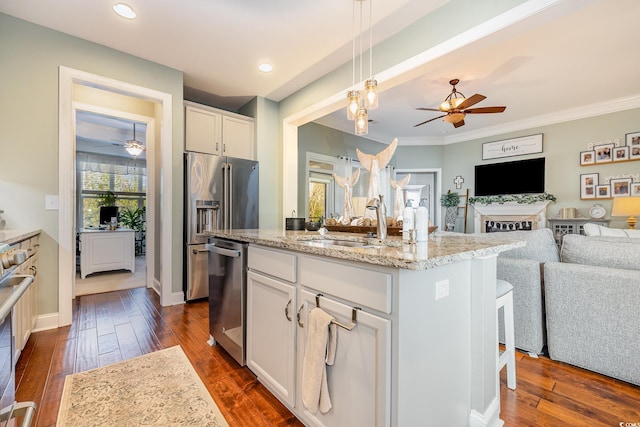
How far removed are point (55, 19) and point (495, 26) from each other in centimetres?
363

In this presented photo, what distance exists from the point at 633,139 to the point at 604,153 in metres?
0.36

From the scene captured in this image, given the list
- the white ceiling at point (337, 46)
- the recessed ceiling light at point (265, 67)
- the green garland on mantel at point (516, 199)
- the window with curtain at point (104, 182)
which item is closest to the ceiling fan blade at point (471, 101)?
the white ceiling at point (337, 46)

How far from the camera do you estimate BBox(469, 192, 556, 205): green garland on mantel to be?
17.0 ft

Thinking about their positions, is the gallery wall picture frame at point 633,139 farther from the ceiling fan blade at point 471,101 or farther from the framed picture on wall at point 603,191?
the ceiling fan blade at point 471,101

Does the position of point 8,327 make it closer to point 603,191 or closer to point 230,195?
point 230,195

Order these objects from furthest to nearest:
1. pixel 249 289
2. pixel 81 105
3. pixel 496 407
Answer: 1. pixel 81 105
2. pixel 249 289
3. pixel 496 407

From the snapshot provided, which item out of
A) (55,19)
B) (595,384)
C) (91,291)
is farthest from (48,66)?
(595,384)

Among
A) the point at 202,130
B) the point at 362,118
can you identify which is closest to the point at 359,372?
the point at 362,118

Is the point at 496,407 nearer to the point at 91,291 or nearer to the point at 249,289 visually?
the point at 249,289

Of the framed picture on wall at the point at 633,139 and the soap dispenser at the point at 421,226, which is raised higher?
the framed picture on wall at the point at 633,139

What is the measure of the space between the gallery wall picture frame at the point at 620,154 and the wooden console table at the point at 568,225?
99 cm

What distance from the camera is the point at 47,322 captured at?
253 centimetres

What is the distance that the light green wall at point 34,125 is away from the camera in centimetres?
242

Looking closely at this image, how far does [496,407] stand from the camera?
4.64 ft
